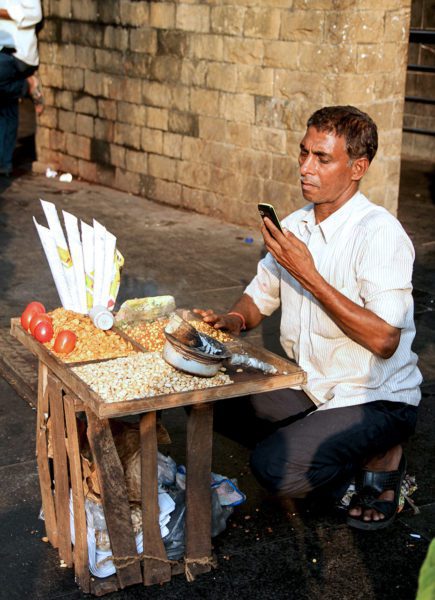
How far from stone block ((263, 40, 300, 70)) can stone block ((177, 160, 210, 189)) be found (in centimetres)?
137

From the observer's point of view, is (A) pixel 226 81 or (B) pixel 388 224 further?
(A) pixel 226 81

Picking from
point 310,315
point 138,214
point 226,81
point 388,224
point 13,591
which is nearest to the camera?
point 13,591

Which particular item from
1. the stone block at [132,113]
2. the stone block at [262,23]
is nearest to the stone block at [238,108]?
the stone block at [262,23]

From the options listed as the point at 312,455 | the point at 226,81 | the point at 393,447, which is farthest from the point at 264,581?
the point at 226,81

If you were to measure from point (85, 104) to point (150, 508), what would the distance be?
8052 millimetres

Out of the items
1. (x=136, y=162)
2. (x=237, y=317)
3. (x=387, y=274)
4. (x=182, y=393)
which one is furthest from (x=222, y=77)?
(x=182, y=393)

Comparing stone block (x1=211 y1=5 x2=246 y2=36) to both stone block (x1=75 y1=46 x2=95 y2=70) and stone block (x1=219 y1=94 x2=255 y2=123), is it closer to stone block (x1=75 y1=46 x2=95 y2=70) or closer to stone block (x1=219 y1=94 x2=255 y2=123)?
stone block (x1=219 y1=94 x2=255 y2=123)

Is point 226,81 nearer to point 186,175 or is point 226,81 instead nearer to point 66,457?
point 186,175

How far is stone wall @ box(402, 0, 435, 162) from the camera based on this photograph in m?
11.4

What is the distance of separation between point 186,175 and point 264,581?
646 centimetres

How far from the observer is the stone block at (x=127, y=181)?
34.0 ft

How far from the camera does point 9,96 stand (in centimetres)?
1068

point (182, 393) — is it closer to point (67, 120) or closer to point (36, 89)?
point (67, 120)

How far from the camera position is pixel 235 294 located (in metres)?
7.10
